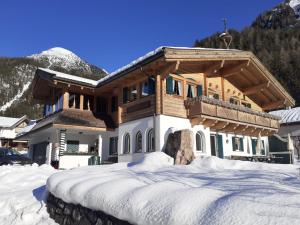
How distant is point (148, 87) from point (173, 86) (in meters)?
1.29

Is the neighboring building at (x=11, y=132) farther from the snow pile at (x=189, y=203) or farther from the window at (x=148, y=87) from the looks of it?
the snow pile at (x=189, y=203)

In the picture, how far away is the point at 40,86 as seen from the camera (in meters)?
22.0

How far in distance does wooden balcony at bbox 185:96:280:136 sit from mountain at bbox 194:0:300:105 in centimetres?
3470

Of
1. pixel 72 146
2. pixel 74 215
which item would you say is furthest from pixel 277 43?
pixel 74 215

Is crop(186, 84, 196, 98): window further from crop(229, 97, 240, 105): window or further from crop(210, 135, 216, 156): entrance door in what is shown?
crop(229, 97, 240, 105): window

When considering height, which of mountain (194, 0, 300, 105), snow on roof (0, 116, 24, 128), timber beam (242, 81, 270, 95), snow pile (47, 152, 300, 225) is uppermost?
mountain (194, 0, 300, 105)

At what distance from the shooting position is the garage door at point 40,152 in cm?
2030

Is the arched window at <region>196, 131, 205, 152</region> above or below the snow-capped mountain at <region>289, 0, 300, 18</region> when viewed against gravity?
below

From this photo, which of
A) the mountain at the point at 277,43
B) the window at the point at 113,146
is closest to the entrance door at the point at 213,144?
the window at the point at 113,146

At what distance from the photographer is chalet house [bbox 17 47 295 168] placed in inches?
579

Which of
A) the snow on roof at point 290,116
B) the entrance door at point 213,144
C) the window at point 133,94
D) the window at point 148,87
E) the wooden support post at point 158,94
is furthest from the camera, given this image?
the snow on roof at point 290,116

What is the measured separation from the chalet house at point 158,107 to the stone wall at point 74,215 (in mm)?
8110

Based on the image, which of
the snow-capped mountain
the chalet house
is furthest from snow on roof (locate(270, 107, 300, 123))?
the snow-capped mountain

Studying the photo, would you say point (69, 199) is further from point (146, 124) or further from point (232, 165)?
point (146, 124)
